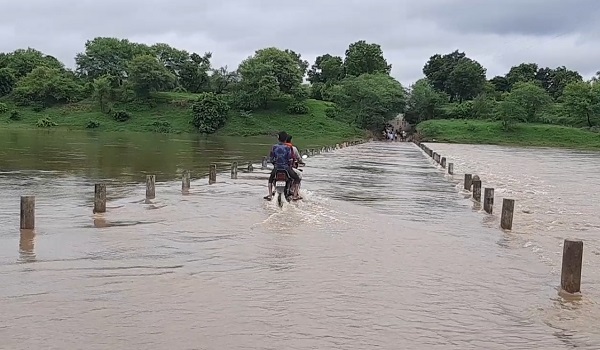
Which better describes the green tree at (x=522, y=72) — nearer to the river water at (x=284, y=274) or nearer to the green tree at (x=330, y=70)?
the green tree at (x=330, y=70)

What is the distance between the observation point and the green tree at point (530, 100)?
8156 centimetres

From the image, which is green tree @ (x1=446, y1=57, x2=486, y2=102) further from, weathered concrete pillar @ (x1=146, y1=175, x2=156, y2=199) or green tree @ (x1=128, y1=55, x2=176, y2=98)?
weathered concrete pillar @ (x1=146, y1=175, x2=156, y2=199)

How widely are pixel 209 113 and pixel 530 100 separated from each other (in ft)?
135

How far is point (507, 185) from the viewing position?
27.4 metres

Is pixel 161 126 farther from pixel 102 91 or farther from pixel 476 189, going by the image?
pixel 476 189

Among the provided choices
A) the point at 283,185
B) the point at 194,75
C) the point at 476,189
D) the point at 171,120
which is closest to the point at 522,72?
the point at 194,75

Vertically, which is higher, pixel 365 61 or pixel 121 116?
pixel 365 61

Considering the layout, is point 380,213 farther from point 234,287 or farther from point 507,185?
point 507,185

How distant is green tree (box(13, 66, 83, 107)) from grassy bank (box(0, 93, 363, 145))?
2131 mm

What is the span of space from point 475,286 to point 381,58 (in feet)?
333

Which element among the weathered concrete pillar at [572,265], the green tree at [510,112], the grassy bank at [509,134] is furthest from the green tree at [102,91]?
the weathered concrete pillar at [572,265]

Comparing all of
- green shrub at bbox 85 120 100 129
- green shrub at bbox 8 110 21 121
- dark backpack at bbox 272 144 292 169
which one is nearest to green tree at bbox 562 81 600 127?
green shrub at bbox 85 120 100 129

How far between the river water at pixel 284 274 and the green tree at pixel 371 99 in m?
65.3

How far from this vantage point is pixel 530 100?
8238cm
